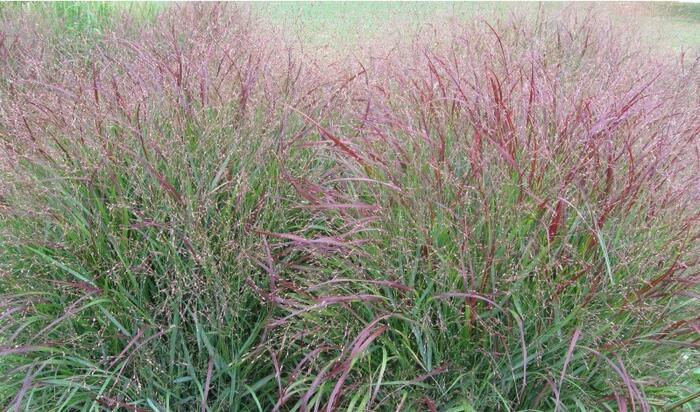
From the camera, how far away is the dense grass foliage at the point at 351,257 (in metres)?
1.99

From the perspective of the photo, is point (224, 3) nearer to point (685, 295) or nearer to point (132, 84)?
point (132, 84)

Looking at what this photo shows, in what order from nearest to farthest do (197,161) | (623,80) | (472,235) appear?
(472,235), (197,161), (623,80)

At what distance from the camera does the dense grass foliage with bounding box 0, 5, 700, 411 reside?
199 cm

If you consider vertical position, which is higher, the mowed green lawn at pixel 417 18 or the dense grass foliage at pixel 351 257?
the dense grass foliage at pixel 351 257

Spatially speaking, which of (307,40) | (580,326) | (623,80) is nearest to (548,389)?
(580,326)

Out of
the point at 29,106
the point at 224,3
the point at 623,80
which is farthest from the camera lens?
the point at 224,3

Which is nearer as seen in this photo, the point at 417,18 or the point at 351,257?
the point at 351,257

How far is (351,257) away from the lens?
7.57 feet

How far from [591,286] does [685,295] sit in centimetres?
30

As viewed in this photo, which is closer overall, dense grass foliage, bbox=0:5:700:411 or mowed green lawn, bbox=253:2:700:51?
dense grass foliage, bbox=0:5:700:411

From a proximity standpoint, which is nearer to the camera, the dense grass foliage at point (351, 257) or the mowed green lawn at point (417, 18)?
the dense grass foliage at point (351, 257)

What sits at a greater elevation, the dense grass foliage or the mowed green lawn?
the dense grass foliage

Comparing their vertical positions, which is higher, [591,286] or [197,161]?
[197,161]

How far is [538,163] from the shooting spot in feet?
6.93
